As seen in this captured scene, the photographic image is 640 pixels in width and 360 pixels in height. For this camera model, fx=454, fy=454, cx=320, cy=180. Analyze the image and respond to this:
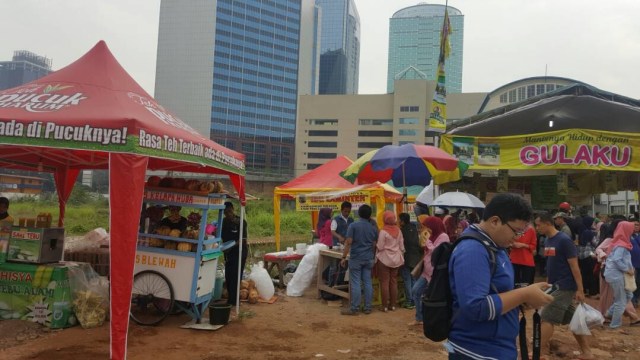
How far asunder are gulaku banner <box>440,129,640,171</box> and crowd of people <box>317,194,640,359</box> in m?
0.89

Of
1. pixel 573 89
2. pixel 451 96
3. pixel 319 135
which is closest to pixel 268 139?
pixel 319 135

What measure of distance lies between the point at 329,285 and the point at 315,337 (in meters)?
2.68

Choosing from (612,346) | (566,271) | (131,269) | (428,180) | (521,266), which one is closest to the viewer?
(131,269)

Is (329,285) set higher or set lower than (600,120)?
lower

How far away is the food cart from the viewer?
20.9 feet

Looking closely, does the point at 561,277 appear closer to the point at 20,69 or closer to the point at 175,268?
the point at 175,268

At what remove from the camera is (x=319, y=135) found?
304 ft

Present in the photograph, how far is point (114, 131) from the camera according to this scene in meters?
4.77

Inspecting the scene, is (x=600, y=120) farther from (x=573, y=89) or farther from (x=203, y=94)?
(x=203, y=94)

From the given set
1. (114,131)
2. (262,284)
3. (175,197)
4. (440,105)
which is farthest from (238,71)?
(114,131)

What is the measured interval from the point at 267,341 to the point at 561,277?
3780 mm

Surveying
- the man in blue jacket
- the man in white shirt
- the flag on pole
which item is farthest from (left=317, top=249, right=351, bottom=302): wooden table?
the man in blue jacket

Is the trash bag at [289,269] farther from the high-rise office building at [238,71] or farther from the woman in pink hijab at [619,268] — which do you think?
the high-rise office building at [238,71]

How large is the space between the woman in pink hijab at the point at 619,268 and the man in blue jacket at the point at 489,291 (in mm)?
5990
